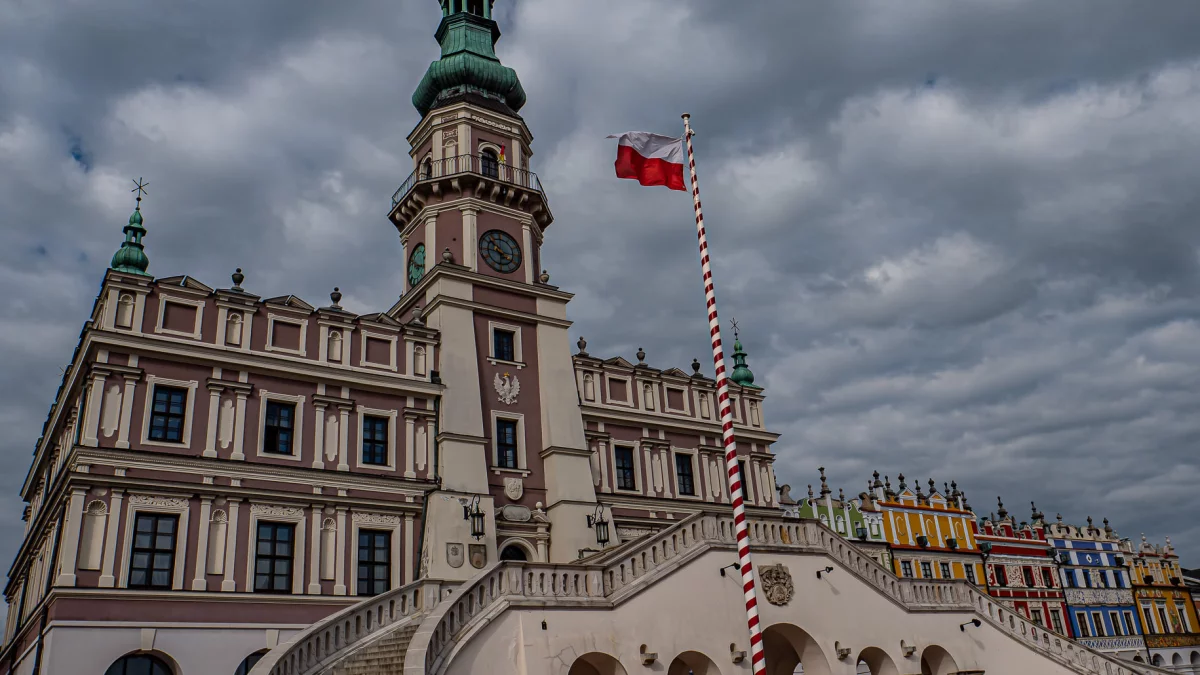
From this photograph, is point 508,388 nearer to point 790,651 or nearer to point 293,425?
point 293,425

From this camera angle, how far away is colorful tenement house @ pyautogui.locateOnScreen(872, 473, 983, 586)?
52.1 metres

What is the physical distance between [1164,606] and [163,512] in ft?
222

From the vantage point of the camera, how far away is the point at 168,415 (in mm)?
29141

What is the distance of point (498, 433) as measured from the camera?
1403 inches

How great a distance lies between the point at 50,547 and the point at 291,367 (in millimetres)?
9446

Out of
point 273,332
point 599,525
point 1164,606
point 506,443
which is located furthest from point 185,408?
point 1164,606

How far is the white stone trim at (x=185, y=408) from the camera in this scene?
2847 cm

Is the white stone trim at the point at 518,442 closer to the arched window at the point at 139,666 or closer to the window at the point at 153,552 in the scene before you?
the window at the point at 153,552

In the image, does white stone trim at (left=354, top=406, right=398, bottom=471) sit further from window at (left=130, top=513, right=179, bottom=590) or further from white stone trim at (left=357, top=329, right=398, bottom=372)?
window at (left=130, top=513, right=179, bottom=590)

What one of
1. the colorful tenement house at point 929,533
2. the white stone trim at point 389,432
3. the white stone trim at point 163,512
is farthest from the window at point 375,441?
the colorful tenement house at point 929,533

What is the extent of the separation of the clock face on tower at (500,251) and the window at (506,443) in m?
6.60

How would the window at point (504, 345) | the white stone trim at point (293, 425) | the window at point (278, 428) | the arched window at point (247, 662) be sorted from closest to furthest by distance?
1. the arched window at point (247, 662)
2. the white stone trim at point (293, 425)
3. the window at point (278, 428)
4. the window at point (504, 345)

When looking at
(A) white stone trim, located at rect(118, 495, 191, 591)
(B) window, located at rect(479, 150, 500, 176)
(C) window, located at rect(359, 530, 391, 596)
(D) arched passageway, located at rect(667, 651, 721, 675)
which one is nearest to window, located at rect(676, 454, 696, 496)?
(C) window, located at rect(359, 530, 391, 596)

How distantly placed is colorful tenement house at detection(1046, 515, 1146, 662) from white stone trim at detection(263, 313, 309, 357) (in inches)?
1946
